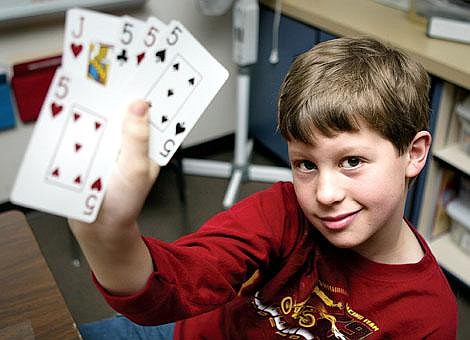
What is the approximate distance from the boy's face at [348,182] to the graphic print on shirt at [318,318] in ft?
0.44

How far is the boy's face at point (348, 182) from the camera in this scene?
767 mm

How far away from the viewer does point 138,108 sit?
50 centimetres

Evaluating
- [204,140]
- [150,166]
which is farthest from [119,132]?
[204,140]

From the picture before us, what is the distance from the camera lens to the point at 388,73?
31.9 inches

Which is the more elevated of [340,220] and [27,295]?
[340,220]

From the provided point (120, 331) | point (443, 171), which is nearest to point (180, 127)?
point (120, 331)

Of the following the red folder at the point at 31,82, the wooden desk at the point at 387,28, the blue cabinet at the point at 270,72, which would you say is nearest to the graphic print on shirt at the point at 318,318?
the wooden desk at the point at 387,28

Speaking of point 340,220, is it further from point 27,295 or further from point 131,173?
point 27,295

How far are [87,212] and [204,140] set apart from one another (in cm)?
241

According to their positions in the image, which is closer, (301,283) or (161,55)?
Result: (161,55)

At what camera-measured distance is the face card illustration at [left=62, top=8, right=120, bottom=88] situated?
504 millimetres

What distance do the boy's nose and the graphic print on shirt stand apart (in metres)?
0.21

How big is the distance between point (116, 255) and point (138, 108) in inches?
7.0

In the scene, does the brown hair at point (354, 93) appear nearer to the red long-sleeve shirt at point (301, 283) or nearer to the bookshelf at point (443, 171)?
the red long-sleeve shirt at point (301, 283)
